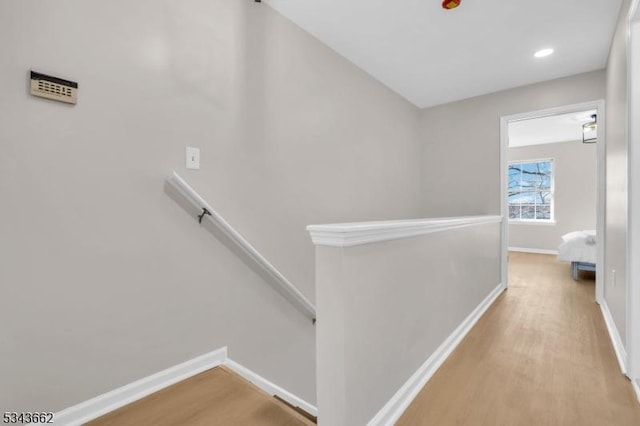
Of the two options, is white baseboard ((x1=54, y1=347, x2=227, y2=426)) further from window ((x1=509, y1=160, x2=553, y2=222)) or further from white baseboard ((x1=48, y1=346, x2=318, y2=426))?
window ((x1=509, y1=160, x2=553, y2=222))

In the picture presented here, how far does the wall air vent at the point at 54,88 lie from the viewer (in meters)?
1.18

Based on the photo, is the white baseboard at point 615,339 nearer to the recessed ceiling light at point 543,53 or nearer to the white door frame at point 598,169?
the white door frame at point 598,169

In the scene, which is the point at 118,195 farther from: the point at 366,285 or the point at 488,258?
the point at 488,258

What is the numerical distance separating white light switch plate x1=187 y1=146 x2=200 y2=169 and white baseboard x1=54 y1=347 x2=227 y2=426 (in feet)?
3.54

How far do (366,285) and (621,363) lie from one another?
1.91 metres

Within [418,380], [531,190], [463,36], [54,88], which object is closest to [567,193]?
[531,190]

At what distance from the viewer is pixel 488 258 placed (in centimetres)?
310

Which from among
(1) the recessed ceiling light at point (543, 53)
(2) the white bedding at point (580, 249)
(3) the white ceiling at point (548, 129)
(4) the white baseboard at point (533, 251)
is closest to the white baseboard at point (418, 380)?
(1) the recessed ceiling light at point (543, 53)

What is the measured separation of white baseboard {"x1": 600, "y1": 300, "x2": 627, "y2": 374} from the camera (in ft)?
5.96

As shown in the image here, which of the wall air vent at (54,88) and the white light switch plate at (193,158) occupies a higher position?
the wall air vent at (54,88)

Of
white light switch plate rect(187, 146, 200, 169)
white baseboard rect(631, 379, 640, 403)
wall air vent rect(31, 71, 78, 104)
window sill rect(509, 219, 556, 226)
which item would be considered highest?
wall air vent rect(31, 71, 78, 104)

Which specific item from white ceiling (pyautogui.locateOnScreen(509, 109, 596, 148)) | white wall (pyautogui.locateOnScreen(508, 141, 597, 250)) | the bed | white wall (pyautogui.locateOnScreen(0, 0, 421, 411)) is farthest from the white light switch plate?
white wall (pyautogui.locateOnScreen(508, 141, 597, 250))

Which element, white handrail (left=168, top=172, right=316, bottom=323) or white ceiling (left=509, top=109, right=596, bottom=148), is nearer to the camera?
white handrail (left=168, top=172, right=316, bottom=323)

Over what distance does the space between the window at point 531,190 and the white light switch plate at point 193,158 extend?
768 centimetres
